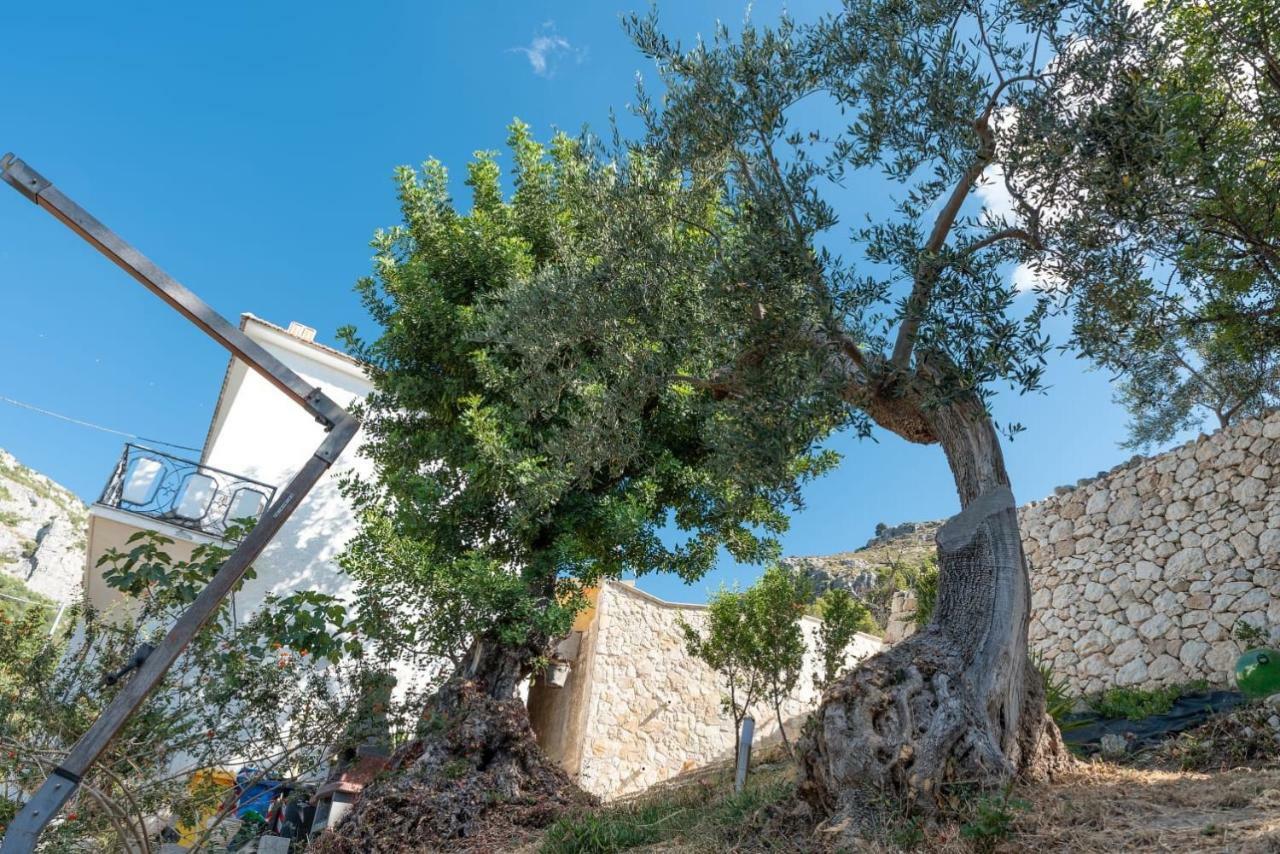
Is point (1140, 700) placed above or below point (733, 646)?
below

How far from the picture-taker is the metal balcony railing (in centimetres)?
1390

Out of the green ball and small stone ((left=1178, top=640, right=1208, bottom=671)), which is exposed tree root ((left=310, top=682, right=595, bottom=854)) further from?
small stone ((left=1178, top=640, right=1208, bottom=671))

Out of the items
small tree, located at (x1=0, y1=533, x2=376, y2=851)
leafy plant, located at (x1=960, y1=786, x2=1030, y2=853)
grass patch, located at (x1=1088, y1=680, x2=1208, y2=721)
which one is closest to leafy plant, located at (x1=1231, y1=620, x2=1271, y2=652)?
grass patch, located at (x1=1088, y1=680, x2=1208, y2=721)

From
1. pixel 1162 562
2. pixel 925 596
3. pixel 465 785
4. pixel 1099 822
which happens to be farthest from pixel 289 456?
pixel 1099 822

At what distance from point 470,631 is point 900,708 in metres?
6.46

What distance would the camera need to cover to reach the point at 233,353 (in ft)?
15.5

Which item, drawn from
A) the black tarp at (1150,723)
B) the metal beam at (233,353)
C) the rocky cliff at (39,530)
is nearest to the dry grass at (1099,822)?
the black tarp at (1150,723)

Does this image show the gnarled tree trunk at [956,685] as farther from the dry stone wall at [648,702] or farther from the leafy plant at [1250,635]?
the dry stone wall at [648,702]

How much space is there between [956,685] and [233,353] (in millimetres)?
5074

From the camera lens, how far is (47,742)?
22.5 ft

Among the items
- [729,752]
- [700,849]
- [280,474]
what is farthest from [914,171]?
[280,474]

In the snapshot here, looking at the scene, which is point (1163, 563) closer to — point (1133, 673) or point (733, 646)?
point (1133, 673)

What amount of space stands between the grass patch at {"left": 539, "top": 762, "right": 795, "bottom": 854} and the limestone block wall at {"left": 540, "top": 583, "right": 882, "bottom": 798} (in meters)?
6.14

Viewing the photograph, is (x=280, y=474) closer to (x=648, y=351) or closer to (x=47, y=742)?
(x=47, y=742)
